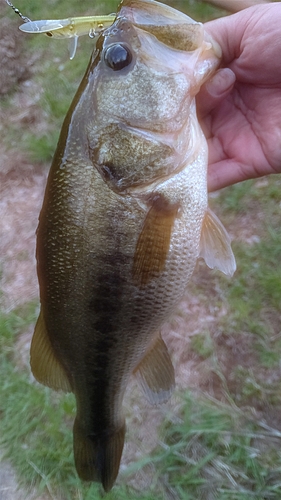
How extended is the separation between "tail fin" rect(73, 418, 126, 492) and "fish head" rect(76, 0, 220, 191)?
0.86 metres

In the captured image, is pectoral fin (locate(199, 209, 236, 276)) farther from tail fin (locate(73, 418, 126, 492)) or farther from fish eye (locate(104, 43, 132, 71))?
tail fin (locate(73, 418, 126, 492))

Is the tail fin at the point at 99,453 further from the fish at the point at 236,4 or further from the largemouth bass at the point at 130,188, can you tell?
the fish at the point at 236,4

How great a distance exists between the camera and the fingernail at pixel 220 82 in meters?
1.37

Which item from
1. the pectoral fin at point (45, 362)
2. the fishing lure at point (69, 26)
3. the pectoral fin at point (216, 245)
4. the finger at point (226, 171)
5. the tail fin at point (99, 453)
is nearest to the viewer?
the fishing lure at point (69, 26)

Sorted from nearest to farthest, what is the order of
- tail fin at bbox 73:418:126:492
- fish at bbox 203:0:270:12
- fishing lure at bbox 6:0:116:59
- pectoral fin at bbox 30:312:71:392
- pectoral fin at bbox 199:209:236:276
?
1. fishing lure at bbox 6:0:116:59
2. pectoral fin at bbox 199:209:236:276
3. pectoral fin at bbox 30:312:71:392
4. tail fin at bbox 73:418:126:492
5. fish at bbox 203:0:270:12

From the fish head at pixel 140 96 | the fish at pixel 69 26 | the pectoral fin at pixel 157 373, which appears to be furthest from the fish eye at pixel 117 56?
the pectoral fin at pixel 157 373

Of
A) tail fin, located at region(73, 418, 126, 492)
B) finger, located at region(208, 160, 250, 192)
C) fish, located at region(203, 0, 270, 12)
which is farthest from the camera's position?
fish, located at region(203, 0, 270, 12)

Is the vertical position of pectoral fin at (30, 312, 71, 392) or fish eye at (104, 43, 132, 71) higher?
fish eye at (104, 43, 132, 71)

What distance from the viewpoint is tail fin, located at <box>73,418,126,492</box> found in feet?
5.23

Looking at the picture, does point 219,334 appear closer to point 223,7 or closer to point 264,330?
point 264,330

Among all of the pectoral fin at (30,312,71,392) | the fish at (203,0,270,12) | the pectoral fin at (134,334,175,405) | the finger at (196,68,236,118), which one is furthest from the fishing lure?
the fish at (203,0,270,12)

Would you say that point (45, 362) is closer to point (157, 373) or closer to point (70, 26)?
point (157, 373)

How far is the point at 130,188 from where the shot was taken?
3.98 ft

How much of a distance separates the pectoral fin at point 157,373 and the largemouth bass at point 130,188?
17 cm
